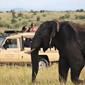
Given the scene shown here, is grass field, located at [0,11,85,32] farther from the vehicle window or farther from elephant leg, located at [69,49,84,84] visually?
elephant leg, located at [69,49,84,84]

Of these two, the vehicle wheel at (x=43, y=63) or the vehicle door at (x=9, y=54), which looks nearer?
the vehicle door at (x=9, y=54)

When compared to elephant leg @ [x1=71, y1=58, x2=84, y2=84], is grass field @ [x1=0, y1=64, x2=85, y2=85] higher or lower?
lower

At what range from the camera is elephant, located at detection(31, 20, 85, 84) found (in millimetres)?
8281

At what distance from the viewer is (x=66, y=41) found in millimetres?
8367

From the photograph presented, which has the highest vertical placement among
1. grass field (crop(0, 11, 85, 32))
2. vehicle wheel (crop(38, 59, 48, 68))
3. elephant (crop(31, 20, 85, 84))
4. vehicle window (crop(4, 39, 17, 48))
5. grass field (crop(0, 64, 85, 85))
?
elephant (crop(31, 20, 85, 84))

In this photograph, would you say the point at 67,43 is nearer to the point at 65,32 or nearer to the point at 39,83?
the point at 65,32

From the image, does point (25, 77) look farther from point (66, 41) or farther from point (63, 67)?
point (66, 41)

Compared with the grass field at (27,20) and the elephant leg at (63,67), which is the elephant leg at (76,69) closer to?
the elephant leg at (63,67)

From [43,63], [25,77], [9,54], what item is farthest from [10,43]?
[25,77]

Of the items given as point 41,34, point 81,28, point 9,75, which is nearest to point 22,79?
point 9,75

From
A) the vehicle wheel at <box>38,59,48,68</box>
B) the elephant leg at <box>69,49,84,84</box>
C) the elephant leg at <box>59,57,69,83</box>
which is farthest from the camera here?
the vehicle wheel at <box>38,59,48,68</box>

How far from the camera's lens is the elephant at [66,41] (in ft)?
27.2

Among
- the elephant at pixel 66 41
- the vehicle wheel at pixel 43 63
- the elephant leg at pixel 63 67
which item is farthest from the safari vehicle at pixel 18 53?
the elephant at pixel 66 41

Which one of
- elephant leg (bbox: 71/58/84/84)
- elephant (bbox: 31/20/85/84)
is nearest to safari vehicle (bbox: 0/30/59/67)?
elephant (bbox: 31/20/85/84)
